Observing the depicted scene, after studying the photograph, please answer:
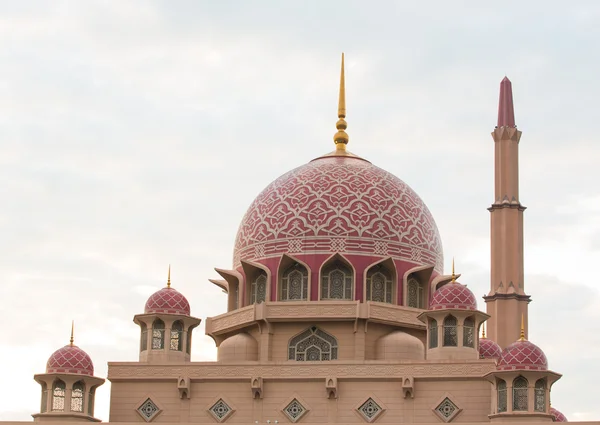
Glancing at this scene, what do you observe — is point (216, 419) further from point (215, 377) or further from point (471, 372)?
point (471, 372)

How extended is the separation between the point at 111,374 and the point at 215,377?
123 inches

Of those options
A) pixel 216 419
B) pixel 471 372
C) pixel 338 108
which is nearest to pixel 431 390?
pixel 471 372

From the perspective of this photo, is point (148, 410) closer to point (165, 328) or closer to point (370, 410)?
point (165, 328)

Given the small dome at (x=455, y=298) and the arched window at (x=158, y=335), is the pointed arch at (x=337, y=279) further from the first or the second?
the arched window at (x=158, y=335)

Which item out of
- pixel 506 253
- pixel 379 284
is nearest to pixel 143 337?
pixel 379 284

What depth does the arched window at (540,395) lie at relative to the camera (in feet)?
127

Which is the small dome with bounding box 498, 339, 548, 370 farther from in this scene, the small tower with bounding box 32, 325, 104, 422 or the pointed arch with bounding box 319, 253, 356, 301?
the small tower with bounding box 32, 325, 104, 422

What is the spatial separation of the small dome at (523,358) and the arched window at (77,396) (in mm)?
11782

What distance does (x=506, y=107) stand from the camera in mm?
61312

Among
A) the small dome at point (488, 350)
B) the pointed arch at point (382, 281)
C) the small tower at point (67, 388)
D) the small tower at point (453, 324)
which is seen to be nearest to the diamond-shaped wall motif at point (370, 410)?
the small tower at point (453, 324)

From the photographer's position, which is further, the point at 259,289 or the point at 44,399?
the point at 259,289

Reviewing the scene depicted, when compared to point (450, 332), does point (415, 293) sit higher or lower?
higher

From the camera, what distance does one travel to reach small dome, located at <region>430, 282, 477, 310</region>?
42.4 metres

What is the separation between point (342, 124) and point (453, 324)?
11020 mm
